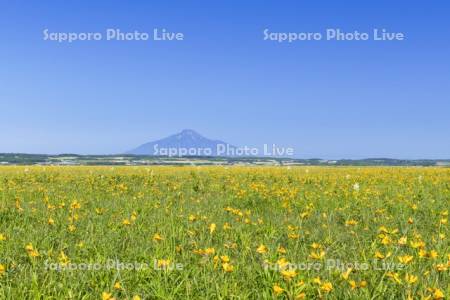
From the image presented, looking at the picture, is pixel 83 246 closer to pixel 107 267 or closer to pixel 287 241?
pixel 107 267

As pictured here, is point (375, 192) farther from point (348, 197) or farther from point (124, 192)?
point (124, 192)

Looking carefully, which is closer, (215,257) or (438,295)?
(438,295)

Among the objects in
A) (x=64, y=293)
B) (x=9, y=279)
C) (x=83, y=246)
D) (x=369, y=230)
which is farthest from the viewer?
(x=369, y=230)

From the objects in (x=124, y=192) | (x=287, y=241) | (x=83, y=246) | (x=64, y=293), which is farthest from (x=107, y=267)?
(x=124, y=192)

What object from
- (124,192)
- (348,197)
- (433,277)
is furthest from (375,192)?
(433,277)

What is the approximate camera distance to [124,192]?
12984 millimetres

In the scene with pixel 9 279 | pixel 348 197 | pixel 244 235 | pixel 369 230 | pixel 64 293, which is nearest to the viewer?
pixel 64 293

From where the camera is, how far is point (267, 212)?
969cm

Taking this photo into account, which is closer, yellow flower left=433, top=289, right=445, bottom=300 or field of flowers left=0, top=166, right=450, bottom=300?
yellow flower left=433, top=289, right=445, bottom=300

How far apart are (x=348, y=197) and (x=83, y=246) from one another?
7.67 m

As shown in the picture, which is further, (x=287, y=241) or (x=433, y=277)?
(x=287, y=241)

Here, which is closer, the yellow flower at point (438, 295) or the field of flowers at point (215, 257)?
the yellow flower at point (438, 295)

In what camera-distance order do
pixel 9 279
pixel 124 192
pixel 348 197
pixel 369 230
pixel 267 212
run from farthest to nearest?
pixel 124 192, pixel 348 197, pixel 267 212, pixel 369 230, pixel 9 279

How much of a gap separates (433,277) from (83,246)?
12.1 feet
